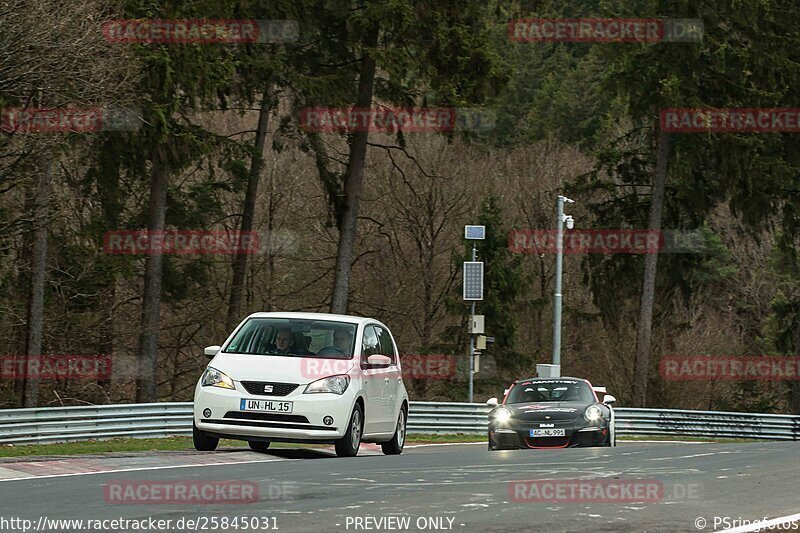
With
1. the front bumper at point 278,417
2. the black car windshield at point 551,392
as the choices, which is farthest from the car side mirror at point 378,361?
the black car windshield at point 551,392

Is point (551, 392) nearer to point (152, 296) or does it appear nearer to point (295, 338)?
point (295, 338)

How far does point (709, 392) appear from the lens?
159 feet

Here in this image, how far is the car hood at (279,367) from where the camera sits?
15.8m

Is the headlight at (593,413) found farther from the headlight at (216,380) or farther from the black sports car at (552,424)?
the headlight at (216,380)

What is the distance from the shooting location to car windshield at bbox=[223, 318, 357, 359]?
1659 centimetres

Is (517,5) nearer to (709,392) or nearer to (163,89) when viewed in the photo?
(163,89)

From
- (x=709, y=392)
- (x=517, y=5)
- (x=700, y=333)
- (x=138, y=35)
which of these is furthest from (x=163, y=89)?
(x=700, y=333)

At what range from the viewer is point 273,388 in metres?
15.7

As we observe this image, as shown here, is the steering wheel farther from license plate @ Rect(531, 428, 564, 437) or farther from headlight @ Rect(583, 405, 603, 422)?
headlight @ Rect(583, 405, 603, 422)

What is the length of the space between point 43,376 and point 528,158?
1555 inches

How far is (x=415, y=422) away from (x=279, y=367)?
16245mm

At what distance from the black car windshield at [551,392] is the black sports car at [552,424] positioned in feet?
0.18

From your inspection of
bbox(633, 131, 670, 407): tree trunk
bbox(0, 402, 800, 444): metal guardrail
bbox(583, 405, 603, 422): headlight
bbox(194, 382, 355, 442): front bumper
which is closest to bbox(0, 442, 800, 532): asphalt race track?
bbox(194, 382, 355, 442): front bumper

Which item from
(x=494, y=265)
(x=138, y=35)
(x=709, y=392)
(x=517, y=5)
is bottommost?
(x=709, y=392)
